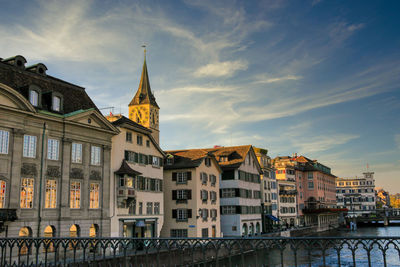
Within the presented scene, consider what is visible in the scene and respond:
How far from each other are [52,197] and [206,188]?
2815 centimetres

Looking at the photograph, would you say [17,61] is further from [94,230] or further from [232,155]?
[232,155]

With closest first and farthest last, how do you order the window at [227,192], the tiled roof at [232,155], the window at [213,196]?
1. the window at [213,196]
2. the window at [227,192]
3. the tiled roof at [232,155]

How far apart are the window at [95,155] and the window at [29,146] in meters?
6.55

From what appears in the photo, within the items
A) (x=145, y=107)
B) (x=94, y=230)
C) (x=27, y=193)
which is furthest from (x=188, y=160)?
(x=145, y=107)

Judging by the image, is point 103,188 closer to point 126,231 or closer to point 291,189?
point 126,231

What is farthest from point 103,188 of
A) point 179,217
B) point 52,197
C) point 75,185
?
point 179,217

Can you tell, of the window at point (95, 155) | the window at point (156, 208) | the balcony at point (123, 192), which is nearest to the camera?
the window at point (95, 155)

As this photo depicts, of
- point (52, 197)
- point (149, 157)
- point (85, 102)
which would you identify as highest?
point (85, 102)

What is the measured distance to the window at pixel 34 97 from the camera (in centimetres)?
3609

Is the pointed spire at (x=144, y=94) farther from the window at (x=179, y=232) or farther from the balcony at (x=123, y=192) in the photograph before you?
the balcony at (x=123, y=192)

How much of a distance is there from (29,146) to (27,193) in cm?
391

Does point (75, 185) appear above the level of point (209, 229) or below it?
above

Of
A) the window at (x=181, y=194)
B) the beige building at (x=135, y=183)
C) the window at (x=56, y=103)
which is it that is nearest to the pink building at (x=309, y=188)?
the window at (x=181, y=194)

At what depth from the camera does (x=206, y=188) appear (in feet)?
198
